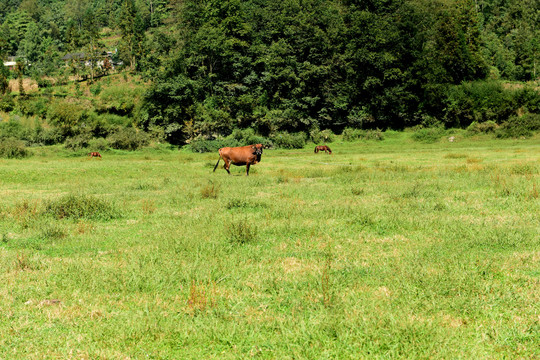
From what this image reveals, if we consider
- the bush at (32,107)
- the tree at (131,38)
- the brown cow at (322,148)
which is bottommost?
the brown cow at (322,148)

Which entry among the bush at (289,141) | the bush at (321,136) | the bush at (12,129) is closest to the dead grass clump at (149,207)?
the bush at (289,141)

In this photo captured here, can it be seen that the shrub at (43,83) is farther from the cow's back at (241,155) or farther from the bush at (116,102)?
the cow's back at (241,155)

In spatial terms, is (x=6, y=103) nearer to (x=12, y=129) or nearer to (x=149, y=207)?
(x=12, y=129)

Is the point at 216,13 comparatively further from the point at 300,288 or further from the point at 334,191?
the point at 300,288

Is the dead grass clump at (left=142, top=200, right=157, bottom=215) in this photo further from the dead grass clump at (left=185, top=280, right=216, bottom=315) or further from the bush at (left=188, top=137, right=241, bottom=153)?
the bush at (left=188, top=137, right=241, bottom=153)

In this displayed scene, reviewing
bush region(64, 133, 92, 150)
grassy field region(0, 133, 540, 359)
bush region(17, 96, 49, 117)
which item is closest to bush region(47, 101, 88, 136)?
bush region(64, 133, 92, 150)

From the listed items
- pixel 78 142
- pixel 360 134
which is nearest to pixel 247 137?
pixel 360 134

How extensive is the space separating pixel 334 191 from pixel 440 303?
33.9 ft

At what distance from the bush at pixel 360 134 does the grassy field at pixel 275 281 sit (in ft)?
155

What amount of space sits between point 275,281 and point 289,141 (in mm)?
A: 51588

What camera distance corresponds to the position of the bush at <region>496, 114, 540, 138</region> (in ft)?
171

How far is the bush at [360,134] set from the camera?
2317 inches

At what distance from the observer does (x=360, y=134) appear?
59.8 metres

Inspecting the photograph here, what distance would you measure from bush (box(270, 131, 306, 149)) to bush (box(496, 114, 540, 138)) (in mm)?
26741
